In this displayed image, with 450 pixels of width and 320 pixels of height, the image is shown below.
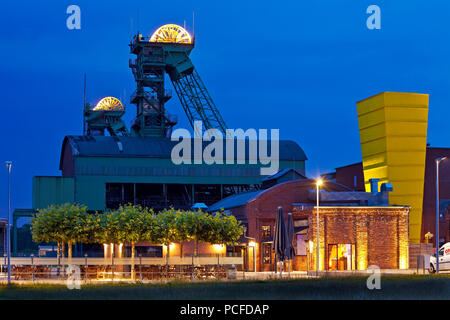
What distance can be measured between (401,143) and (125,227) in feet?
80.6

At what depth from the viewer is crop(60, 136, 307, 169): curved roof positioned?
8969 cm

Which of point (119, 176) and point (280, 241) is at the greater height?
point (119, 176)

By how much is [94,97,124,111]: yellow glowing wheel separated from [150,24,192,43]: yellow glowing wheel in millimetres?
44821

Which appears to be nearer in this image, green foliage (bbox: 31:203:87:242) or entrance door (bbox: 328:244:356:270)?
green foliage (bbox: 31:203:87:242)

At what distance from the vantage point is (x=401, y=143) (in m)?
62.8

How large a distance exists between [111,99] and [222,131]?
161 feet

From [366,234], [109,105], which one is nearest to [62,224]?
[366,234]

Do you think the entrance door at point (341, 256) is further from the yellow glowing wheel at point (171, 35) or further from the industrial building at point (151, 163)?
the yellow glowing wheel at point (171, 35)

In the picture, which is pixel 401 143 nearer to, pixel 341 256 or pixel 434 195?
pixel 341 256

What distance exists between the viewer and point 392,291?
92.7 feet

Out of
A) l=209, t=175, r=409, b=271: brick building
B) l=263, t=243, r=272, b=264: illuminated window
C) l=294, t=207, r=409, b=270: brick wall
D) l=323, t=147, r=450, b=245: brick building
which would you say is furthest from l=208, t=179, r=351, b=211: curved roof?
l=323, t=147, r=450, b=245: brick building

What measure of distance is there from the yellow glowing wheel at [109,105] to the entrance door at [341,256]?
304ft

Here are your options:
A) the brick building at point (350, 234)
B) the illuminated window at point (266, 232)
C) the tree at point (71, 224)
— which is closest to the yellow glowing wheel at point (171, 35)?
the illuminated window at point (266, 232)

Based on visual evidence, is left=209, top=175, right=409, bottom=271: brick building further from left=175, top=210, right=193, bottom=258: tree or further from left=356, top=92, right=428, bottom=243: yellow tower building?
left=175, top=210, right=193, bottom=258: tree
